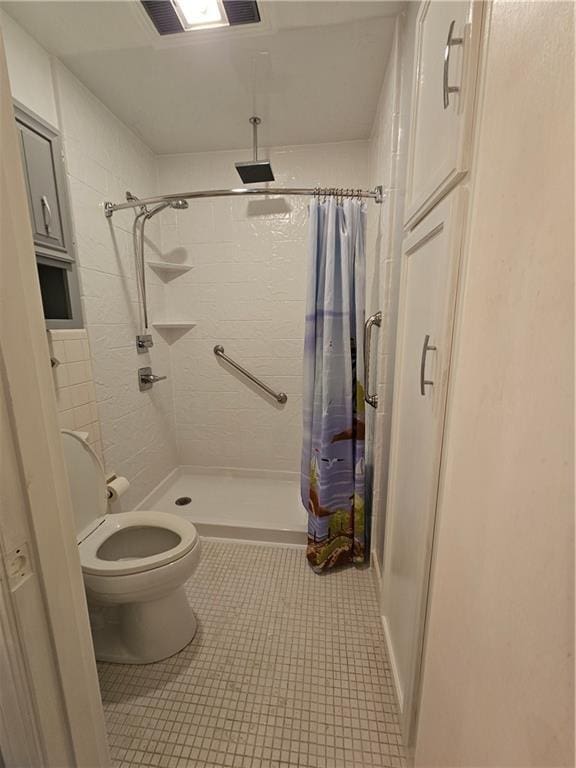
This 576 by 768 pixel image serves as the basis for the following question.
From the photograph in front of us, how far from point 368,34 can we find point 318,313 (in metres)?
1.11

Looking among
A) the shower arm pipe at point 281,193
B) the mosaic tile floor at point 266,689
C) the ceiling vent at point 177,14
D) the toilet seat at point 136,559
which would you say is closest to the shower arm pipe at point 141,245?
the shower arm pipe at point 281,193

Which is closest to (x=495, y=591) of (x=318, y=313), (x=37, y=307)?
(x=37, y=307)

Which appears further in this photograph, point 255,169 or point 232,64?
point 255,169

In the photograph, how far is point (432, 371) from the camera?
817 millimetres

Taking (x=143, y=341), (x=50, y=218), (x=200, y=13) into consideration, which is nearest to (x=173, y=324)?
(x=143, y=341)

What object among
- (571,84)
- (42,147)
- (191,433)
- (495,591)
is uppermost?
(42,147)

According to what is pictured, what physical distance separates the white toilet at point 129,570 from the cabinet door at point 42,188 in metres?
0.82

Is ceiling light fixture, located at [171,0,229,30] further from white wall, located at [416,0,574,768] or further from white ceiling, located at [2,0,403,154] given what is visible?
white wall, located at [416,0,574,768]

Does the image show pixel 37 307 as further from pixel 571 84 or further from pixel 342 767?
pixel 342 767

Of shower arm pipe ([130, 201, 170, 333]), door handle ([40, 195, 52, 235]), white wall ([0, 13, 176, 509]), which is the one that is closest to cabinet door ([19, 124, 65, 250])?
door handle ([40, 195, 52, 235])

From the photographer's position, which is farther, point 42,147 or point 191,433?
point 191,433

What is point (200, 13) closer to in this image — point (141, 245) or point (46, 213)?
point (46, 213)

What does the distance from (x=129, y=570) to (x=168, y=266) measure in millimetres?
1845

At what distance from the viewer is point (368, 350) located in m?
1.62
